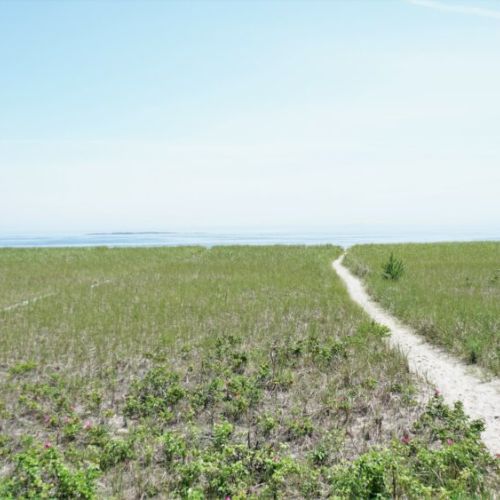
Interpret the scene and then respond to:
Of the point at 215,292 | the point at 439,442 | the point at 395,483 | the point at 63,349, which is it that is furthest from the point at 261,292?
the point at 395,483

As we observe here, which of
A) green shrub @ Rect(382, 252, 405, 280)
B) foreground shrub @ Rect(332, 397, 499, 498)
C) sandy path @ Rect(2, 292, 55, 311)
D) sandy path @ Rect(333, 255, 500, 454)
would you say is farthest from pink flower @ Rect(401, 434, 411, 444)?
green shrub @ Rect(382, 252, 405, 280)

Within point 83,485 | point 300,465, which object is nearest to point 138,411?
point 83,485

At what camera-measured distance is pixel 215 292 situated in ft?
59.2

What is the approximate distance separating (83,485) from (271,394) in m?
3.77

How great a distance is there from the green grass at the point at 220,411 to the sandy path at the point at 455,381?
17.9 inches

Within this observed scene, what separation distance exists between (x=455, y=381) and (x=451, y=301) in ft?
21.2

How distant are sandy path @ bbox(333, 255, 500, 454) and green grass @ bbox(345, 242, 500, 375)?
361 mm

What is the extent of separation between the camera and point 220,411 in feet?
23.9

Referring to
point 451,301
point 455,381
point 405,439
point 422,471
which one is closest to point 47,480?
point 422,471

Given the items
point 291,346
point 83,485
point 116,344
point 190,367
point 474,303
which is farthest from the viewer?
point 474,303

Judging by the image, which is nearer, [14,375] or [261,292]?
[14,375]

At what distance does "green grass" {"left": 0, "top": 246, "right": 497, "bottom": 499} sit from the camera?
16.7 feet

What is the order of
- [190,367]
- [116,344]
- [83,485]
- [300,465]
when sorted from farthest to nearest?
[116,344], [190,367], [300,465], [83,485]

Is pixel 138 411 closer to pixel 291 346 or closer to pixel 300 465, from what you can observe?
pixel 300 465
